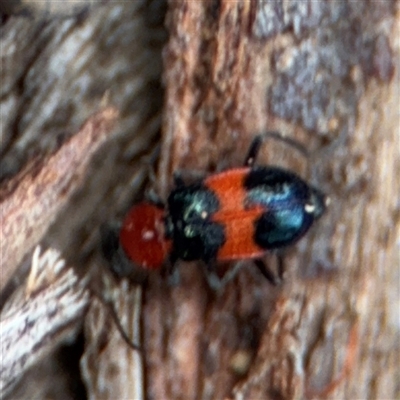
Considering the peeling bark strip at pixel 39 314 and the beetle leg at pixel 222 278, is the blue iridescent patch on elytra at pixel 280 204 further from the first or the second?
the peeling bark strip at pixel 39 314

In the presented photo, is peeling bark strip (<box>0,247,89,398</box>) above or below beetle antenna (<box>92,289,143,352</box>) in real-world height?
above

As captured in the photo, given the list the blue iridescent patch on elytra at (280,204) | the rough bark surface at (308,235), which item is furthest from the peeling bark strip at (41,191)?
the blue iridescent patch on elytra at (280,204)

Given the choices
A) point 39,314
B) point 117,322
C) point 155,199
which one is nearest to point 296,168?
point 155,199

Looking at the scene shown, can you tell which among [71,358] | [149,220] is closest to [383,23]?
[149,220]

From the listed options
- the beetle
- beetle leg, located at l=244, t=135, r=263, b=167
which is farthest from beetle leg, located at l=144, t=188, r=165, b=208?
beetle leg, located at l=244, t=135, r=263, b=167

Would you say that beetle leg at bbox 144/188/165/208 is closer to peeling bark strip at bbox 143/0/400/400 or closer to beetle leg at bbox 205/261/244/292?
peeling bark strip at bbox 143/0/400/400

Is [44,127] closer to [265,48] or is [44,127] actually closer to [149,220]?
[149,220]

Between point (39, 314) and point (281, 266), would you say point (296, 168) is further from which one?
point (39, 314)
